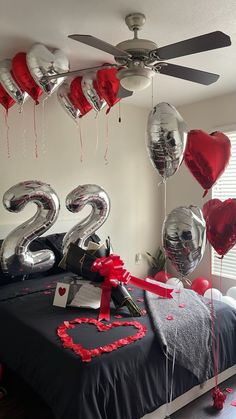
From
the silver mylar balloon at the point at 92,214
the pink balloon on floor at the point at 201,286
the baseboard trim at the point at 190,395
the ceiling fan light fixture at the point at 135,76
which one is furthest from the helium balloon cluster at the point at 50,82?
the pink balloon on floor at the point at 201,286

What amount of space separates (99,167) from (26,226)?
215 centimetres

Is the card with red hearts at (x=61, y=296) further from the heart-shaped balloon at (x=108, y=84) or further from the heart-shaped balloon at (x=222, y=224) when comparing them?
the heart-shaped balloon at (x=108, y=84)

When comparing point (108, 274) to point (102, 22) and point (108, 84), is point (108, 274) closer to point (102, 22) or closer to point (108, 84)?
point (108, 84)

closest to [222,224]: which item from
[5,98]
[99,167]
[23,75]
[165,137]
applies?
[165,137]

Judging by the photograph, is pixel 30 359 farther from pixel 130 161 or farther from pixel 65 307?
pixel 130 161

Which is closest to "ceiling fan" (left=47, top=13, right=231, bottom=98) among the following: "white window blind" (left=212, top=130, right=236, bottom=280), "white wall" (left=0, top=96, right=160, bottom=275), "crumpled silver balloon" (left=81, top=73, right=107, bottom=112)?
"crumpled silver balloon" (left=81, top=73, right=107, bottom=112)

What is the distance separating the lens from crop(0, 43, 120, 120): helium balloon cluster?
2.16 m

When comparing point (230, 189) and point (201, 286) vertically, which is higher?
point (230, 189)

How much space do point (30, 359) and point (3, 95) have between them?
1.88 m

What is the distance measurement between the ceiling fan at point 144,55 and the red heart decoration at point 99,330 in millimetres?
1361

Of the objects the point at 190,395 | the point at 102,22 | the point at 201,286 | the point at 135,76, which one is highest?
the point at 102,22

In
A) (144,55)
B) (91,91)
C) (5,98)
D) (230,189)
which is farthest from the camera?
(230,189)

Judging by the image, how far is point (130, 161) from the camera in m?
4.02

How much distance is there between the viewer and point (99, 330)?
6.15ft
